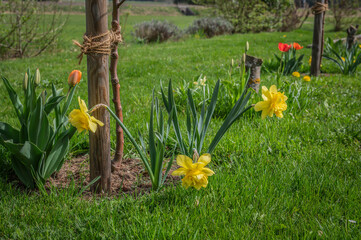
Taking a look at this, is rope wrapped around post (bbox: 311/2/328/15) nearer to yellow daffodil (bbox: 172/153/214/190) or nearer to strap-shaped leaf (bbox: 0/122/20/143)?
yellow daffodil (bbox: 172/153/214/190)

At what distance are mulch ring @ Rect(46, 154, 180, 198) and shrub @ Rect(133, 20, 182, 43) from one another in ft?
30.0

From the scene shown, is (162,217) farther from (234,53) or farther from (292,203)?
(234,53)

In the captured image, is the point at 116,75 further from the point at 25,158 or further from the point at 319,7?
the point at 319,7

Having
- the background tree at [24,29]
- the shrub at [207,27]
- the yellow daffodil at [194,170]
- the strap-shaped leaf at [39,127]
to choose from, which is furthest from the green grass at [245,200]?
the shrub at [207,27]

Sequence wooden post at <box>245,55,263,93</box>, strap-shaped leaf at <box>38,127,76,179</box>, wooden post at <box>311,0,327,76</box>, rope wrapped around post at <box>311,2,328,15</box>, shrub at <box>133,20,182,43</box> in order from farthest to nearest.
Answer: shrub at <box>133,20,182,43</box> < wooden post at <box>311,0,327,76</box> < rope wrapped around post at <box>311,2,328,15</box> < wooden post at <box>245,55,263,93</box> < strap-shaped leaf at <box>38,127,76,179</box>

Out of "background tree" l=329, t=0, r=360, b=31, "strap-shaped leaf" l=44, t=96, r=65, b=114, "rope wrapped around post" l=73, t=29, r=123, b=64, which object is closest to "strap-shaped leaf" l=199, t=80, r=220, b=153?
"rope wrapped around post" l=73, t=29, r=123, b=64

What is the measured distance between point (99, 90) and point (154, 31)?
32.8 ft

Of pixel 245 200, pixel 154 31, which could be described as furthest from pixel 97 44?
pixel 154 31

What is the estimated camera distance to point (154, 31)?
36.7 ft

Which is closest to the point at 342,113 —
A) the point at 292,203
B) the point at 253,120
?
the point at 253,120

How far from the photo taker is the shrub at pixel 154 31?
1110cm

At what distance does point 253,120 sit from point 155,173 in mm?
1488

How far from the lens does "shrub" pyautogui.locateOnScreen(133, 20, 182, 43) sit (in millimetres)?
11102

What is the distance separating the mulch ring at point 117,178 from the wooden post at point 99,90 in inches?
4.9
